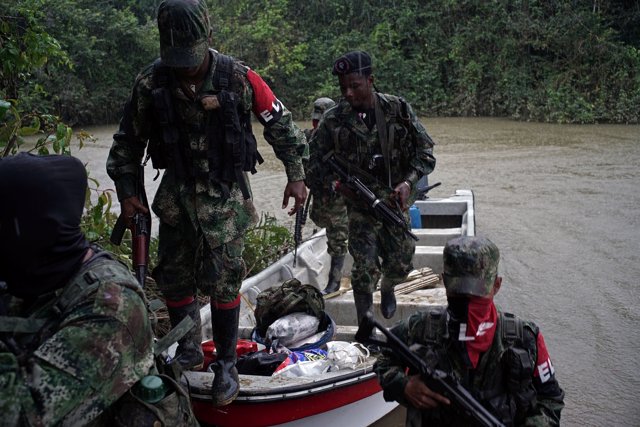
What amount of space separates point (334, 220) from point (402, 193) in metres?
1.47

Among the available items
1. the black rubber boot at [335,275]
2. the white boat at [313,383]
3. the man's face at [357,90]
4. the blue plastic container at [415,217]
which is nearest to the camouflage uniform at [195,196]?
the white boat at [313,383]

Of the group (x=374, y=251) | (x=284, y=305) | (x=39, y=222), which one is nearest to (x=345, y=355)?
(x=284, y=305)

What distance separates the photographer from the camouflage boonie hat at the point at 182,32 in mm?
2877

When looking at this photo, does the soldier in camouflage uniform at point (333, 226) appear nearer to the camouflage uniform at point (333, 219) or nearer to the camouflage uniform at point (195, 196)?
the camouflage uniform at point (333, 219)

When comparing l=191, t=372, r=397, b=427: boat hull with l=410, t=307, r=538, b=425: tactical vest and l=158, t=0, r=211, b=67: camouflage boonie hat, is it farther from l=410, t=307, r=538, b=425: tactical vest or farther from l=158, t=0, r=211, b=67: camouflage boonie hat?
l=158, t=0, r=211, b=67: camouflage boonie hat

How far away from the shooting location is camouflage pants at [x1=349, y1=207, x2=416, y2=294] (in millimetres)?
4477

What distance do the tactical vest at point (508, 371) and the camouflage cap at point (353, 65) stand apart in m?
2.21

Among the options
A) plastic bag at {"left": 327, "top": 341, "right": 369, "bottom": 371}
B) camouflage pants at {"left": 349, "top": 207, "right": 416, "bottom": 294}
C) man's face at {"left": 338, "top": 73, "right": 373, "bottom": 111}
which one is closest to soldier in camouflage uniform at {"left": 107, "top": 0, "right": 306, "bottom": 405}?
plastic bag at {"left": 327, "top": 341, "right": 369, "bottom": 371}

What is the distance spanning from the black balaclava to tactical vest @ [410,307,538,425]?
124 cm

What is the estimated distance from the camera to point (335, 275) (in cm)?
582

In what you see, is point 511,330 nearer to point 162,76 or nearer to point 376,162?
point 162,76

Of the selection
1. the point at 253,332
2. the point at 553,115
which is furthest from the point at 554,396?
the point at 553,115

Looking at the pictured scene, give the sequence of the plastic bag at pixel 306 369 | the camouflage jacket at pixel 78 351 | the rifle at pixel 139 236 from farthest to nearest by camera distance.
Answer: the plastic bag at pixel 306 369
the rifle at pixel 139 236
the camouflage jacket at pixel 78 351

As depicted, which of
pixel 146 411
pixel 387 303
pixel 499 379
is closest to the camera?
pixel 146 411
